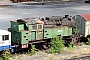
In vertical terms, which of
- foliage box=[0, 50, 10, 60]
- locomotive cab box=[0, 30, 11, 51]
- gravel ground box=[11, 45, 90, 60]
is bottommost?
gravel ground box=[11, 45, 90, 60]

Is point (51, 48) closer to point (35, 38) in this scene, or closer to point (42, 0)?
point (35, 38)

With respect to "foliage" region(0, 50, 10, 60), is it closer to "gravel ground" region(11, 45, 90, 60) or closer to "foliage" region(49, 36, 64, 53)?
"gravel ground" region(11, 45, 90, 60)

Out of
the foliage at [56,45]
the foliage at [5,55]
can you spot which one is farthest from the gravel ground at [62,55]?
the foliage at [5,55]

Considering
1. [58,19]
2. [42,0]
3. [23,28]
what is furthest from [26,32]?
[42,0]

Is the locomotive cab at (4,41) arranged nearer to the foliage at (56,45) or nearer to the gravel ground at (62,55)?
the gravel ground at (62,55)

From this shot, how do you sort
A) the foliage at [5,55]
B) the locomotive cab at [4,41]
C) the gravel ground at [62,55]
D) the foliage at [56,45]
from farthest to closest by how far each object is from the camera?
the foliage at [56,45]
the gravel ground at [62,55]
the locomotive cab at [4,41]
the foliage at [5,55]

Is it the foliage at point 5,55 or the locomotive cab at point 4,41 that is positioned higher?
the locomotive cab at point 4,41

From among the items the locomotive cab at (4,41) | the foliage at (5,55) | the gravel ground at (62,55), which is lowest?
the gravel ground at (62,55)

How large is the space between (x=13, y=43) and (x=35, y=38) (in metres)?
1.77

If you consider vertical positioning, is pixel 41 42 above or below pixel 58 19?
below

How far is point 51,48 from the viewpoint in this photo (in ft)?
69.6

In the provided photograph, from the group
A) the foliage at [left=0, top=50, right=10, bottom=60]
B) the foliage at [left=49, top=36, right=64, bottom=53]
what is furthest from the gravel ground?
the foliage at [left=0, top=50, right=10, bottom=60]

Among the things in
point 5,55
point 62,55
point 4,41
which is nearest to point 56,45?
point 62,55

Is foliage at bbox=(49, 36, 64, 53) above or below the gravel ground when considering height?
above
